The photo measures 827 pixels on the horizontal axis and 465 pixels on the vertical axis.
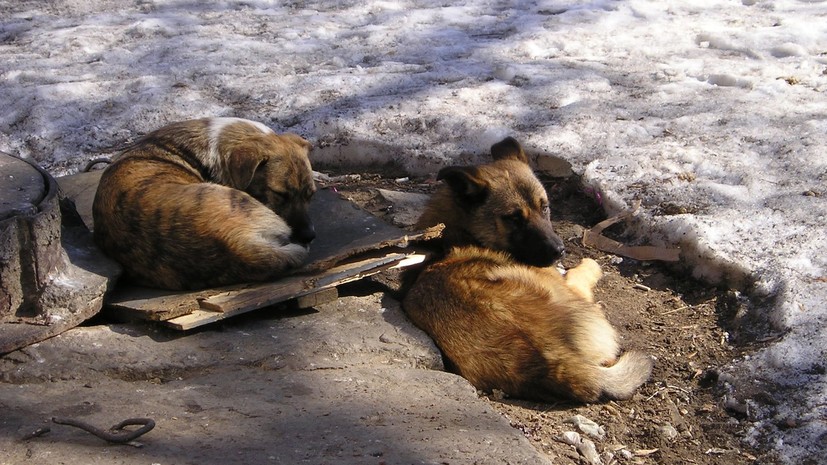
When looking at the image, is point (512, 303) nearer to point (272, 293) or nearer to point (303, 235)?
point (272, 293)

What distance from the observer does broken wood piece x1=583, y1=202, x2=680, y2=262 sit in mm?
6004

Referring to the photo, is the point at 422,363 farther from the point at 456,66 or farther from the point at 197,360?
the point at 456,66

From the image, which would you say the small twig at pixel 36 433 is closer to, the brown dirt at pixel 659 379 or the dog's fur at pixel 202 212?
the dog's fur at pixel 202 212

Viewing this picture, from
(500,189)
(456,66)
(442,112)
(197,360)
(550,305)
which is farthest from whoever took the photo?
(456,66)

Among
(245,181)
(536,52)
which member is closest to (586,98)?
(536,52)

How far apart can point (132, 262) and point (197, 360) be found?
3.06 feet

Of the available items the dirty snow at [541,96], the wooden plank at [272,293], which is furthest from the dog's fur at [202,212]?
the dirty snow at [541,96]

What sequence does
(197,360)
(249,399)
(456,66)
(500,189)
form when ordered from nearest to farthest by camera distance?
(249,399) → (197,360) → (500,189) → (456,66)

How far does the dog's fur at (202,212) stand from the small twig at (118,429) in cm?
141

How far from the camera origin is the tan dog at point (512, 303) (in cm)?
457

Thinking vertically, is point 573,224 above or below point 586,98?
below

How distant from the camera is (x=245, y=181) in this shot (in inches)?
231

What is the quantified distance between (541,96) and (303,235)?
3.41 metres

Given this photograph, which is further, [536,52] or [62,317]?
[536,52]
